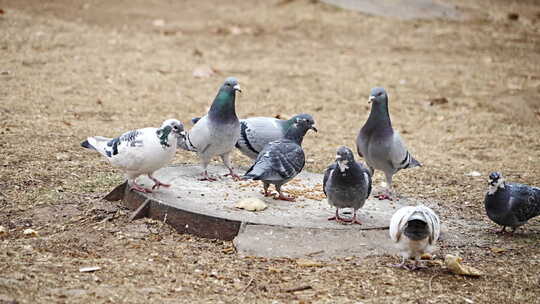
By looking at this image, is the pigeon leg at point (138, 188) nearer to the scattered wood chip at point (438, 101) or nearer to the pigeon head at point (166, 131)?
the pigeon head at point (166, 131)

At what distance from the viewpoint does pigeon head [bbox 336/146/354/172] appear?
474 centimetres

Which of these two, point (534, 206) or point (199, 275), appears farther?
point (534, 206)

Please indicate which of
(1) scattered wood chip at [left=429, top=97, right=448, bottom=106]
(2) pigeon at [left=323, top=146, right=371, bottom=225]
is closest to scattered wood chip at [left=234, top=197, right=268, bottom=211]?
(2) pigeon at [left=323, top=146, right=371, bottom=225]

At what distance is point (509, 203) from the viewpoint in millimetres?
5199

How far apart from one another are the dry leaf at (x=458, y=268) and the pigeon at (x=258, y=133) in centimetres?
195

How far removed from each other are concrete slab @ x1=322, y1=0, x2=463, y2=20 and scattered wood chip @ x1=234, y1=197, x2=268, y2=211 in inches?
354

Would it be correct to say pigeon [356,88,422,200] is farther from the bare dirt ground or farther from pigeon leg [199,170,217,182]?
pigeon leg [199,170,217,182]

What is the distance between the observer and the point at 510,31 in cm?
1305

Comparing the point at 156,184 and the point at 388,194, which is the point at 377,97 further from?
the point at 156,184

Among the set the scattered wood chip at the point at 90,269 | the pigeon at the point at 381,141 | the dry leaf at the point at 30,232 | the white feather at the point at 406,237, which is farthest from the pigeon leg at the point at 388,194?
the dry leaf at the point at 30,232

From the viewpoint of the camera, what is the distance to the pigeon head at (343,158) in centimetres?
474

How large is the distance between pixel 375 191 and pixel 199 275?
Answer: 7.29ft

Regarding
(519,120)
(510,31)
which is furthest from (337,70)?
(510,31)

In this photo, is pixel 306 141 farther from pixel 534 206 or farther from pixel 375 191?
pixel 534 206
